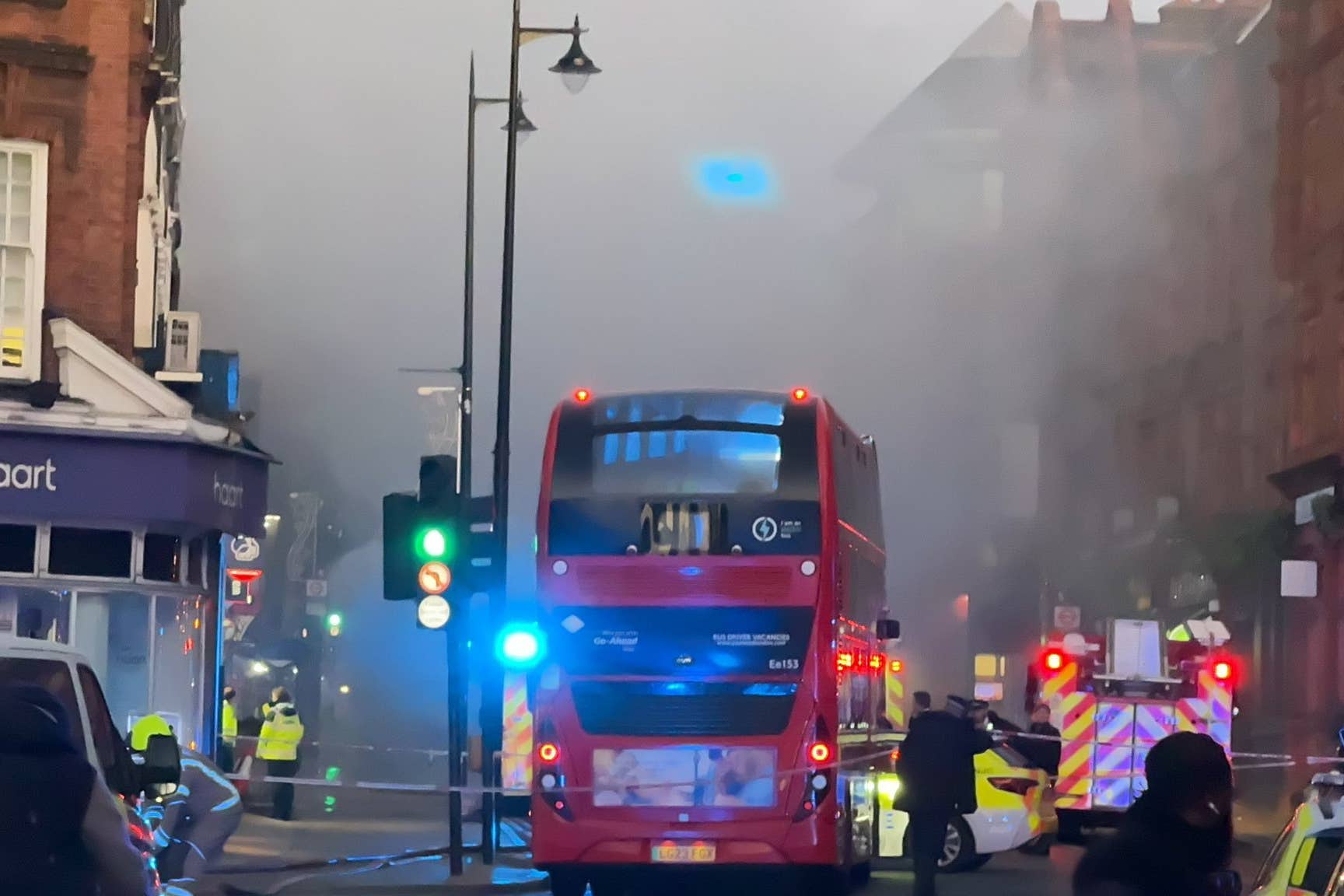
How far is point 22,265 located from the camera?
2295 cm

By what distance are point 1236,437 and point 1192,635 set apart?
20248mm

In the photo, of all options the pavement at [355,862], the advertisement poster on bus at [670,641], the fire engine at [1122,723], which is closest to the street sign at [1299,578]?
the fire engine at [1122,723]

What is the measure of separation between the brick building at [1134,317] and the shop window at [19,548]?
95.3ft

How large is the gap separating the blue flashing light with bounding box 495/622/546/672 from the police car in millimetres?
9239

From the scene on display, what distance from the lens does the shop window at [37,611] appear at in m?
23.5

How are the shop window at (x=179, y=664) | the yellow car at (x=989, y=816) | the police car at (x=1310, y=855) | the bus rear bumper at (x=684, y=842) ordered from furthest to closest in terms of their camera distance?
1. the shop window at (x=179, y=664)
2. the yellow car at (x=989, y=816)
3. the bus rear bumper at (x=684, y=842)
4. the police car at (x=1310, y=855)

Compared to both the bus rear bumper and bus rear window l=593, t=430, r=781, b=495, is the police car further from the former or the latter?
bus rear window l=593, t=430, r=781, b=495

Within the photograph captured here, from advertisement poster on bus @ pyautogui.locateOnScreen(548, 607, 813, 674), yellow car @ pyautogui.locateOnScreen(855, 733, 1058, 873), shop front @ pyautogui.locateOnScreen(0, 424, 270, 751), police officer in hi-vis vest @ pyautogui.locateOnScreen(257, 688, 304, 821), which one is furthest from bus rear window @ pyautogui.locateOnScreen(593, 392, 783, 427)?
police officer in hi-vis vest @ pyautogui.locateOnScreen(257, 688, 304, 821)

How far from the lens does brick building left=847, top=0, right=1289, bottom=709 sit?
5262 centimetres

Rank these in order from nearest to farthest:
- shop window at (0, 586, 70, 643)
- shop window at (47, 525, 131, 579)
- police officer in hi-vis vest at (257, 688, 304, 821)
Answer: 1. shop window at (0, 586, 70, 643)
2. shop window at (47, 525, 131, 579)
3. police officer in hi-vis vest at (257, 688, 304, 821)

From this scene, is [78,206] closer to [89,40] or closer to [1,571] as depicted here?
[89,40]

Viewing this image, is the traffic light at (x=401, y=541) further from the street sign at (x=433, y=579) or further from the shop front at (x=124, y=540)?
the shop front at (x=124, y=540)

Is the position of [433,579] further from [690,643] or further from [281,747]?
[281,747]

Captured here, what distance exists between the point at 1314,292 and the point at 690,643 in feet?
98.3
